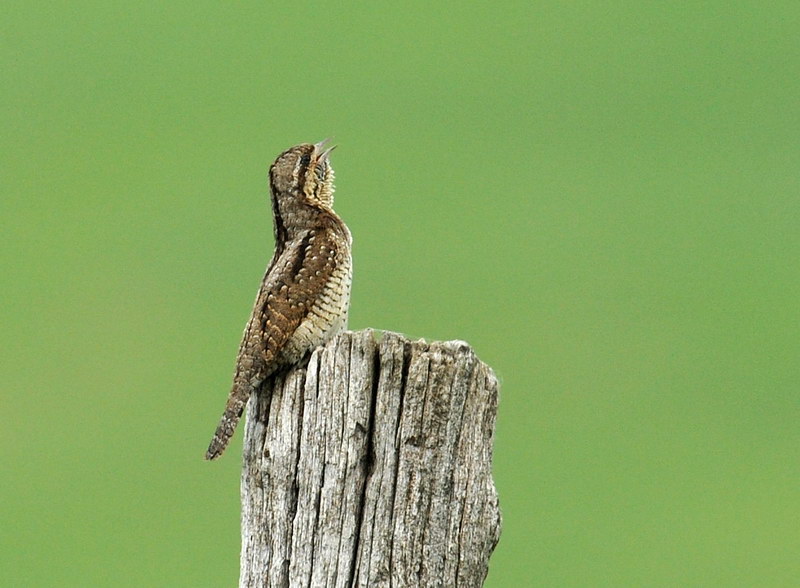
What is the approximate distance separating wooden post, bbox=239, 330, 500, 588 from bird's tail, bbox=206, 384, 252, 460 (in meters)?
0.69

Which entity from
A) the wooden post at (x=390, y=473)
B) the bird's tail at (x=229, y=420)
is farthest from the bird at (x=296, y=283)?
the wooden post at (x=390, y=473)

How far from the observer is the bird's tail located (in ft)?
15.1

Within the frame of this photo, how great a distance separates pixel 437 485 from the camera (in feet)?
12.5

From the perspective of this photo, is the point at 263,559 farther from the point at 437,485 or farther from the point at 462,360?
the point at 462,360

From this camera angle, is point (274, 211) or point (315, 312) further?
point (274, 211)

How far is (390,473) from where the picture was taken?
3.83m

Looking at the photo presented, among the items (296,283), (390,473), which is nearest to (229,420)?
(296,283)

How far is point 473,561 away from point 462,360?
690mm

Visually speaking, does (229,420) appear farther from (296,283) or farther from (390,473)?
(390,473)

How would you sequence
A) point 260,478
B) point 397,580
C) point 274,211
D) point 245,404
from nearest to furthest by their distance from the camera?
point 397,580 < point 260,478 < point 245,404 < point 274,211

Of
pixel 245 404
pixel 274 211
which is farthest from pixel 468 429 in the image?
pixel 274 211

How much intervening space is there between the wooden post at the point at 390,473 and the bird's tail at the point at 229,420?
0.69 metres

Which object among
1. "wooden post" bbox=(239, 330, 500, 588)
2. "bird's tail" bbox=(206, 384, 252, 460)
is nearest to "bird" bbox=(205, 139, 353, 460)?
"bird's tail" bbox=(206, 384, 252, 460)

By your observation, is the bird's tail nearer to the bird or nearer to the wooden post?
the bird
